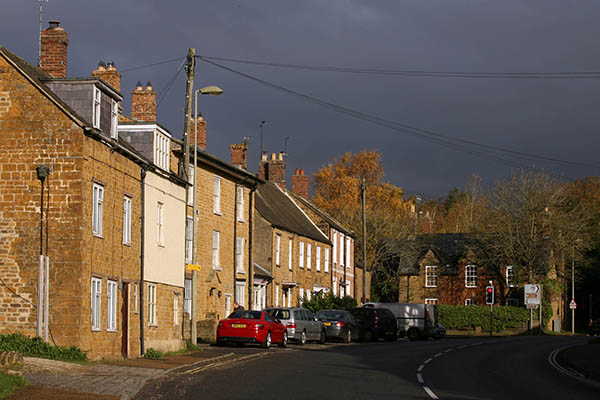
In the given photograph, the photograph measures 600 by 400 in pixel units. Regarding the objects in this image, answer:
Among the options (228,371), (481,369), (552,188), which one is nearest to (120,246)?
(228,371)

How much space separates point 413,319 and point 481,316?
19735 millimetres

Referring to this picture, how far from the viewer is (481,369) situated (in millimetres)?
24375

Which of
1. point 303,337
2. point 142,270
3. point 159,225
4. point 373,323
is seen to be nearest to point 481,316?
point 373,323

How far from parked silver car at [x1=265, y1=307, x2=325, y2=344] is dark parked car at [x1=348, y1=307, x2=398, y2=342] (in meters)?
6.03

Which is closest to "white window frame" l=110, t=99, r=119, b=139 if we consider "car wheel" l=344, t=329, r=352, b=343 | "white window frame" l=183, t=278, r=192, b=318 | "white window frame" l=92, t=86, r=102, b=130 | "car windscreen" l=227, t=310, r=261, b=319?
"white window frame" l=92, t=86, r=102, b=130

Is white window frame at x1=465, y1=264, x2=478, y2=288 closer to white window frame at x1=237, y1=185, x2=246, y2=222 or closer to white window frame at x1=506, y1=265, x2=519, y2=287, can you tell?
white window frame at x1=506, y1=265, x2=519, y2=287

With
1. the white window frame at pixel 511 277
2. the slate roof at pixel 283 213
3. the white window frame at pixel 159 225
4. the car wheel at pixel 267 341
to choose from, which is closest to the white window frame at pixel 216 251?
the car wheel at pixel 267 341

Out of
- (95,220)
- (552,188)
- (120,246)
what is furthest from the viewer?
(552,188)

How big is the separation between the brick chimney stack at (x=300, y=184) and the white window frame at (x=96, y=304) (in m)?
42.8

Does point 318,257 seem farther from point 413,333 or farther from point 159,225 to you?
point 159,225

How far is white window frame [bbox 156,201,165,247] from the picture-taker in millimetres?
28883

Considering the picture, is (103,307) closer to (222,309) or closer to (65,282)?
(65,282)

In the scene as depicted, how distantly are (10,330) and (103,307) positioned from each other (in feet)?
8.86

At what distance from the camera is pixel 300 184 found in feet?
217
